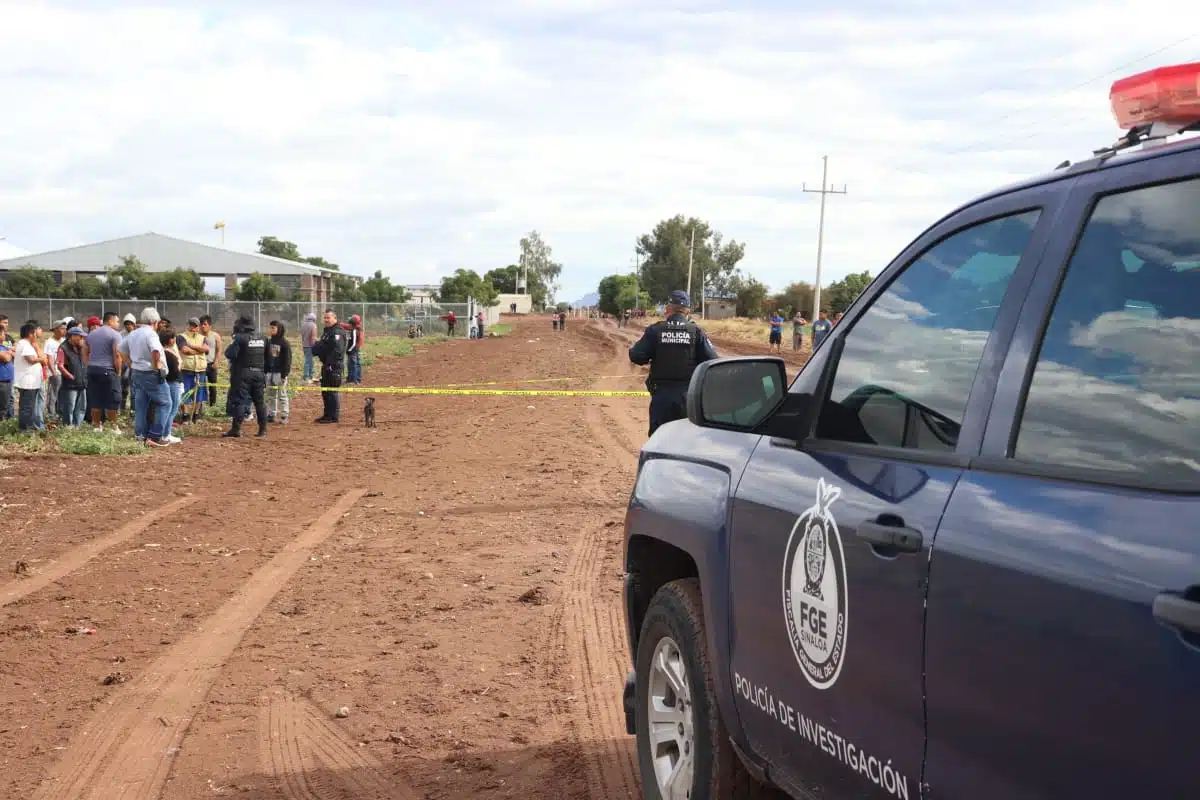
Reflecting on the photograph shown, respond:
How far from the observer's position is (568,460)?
49.5 feet

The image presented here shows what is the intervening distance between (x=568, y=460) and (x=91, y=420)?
813 cm

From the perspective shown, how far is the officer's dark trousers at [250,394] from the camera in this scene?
60.6ft

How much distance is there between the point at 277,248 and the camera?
421ft

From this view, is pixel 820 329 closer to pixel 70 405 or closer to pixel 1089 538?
pixel 70 405

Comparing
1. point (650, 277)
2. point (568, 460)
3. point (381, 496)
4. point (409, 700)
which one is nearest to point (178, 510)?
point (381, 496)

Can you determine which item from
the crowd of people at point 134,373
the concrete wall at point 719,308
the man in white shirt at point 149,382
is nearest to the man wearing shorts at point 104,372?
the crowd of people at point 134,373

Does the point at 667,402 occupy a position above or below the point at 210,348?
above

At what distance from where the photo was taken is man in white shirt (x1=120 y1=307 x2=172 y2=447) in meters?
16.6

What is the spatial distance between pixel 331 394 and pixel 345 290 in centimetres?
6851

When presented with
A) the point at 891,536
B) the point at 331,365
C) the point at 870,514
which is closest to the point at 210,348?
the point at 331,365

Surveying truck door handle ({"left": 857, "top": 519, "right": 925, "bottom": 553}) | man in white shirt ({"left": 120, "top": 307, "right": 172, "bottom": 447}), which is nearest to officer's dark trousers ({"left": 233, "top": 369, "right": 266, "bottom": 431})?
man in white shirt ({"left": 120, "top": 307, "right": 172, "bottom": 447})

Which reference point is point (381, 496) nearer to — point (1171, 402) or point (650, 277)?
point (1171, 402)

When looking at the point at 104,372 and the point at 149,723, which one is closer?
the point at 149,723

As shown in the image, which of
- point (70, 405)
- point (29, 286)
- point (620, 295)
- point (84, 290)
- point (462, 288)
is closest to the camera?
point (70, 405)
